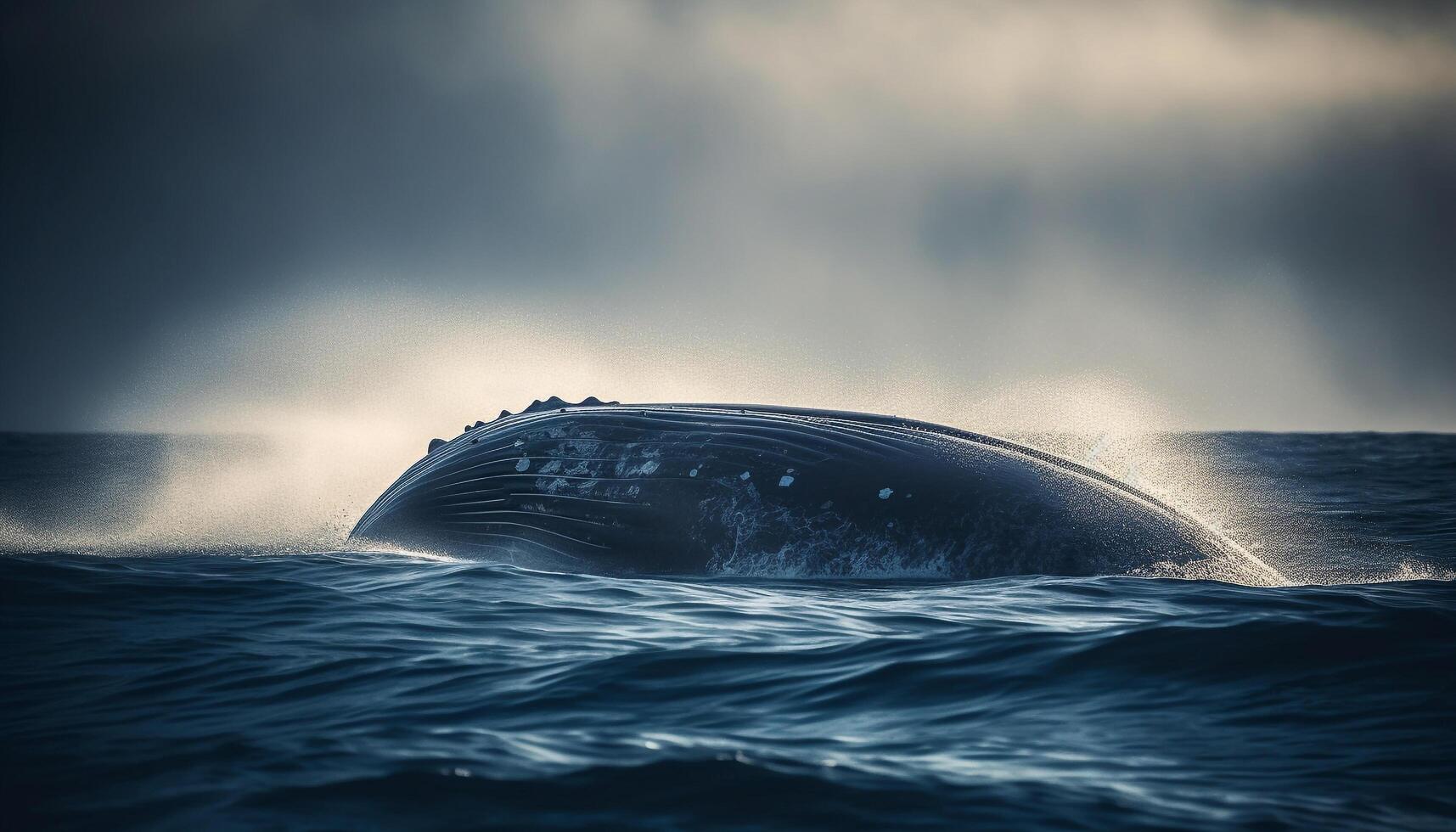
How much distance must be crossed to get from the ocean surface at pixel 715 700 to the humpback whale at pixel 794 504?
1.24 ft

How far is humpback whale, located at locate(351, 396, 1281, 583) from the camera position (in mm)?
9109

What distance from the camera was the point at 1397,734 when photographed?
498 cm

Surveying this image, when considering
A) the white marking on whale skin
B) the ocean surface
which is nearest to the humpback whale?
the white marking on whale skin

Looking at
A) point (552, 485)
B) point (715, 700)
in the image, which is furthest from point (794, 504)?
point (715, 700)

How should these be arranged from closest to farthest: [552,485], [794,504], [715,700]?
1. [715,700]
2. [794,504]
3. [552,485]

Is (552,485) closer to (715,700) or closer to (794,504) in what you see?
(794,504)

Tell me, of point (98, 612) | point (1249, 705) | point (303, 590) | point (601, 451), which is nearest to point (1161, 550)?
point (1249, 705)

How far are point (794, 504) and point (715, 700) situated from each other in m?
3.99

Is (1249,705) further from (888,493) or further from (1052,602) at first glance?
(888,493)

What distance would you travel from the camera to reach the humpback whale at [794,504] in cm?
911

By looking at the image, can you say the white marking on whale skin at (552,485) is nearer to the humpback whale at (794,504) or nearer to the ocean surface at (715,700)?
the humpback whale at (794,504)

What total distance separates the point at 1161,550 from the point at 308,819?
23.3ft

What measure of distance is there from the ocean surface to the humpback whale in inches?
14.9

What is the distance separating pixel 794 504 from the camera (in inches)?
374
